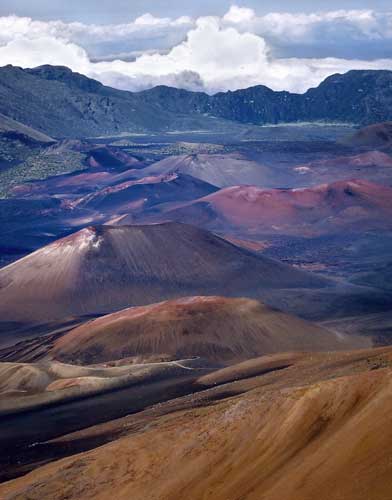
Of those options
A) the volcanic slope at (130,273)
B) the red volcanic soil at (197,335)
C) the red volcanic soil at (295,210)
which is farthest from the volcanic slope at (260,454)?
the red volcanic soil at (295,210)

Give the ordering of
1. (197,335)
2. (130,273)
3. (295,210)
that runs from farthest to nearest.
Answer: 1. (295,210)
2. (130,273)
3. (197,335)

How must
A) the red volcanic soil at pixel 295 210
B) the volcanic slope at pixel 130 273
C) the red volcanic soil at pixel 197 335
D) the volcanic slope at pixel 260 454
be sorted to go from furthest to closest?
the red volcanic soil at pixel 295 210
the volcanic slope at pixel 130 273
the red volcanic soil at pixel 197 335
the volcanic slope at pixel 260 454

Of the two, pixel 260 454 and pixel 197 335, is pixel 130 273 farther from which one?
pixel 260 454

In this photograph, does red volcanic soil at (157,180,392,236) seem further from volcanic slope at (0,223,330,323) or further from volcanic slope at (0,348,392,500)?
volcanic slope at (0,348,392,500)

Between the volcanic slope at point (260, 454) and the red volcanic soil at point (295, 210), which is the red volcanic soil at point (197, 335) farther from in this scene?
the red volcanic soil at point (295, 210)

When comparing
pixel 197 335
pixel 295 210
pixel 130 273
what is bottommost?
pixel 130 273

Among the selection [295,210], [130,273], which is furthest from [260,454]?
[295,210]

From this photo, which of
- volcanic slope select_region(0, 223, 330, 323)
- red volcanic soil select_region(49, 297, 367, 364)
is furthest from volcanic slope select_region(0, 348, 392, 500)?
volcanic slope select_region(0, 223, 330, 323)
